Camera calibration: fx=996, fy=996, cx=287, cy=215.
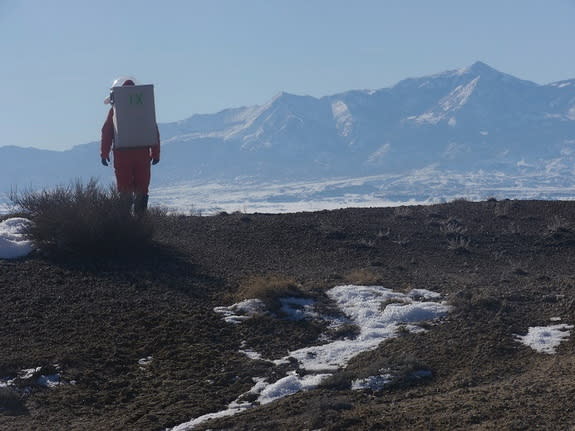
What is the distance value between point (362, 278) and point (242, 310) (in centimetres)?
176

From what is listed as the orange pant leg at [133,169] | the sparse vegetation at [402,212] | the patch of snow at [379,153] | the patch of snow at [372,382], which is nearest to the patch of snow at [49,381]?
the patch of snow at [372,382]

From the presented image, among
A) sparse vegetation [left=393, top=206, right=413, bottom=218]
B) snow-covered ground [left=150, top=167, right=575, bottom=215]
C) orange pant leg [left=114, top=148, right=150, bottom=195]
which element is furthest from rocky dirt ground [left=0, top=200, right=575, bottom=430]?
snow-covered ground [left=150, top=167, right=575, bottom=215]

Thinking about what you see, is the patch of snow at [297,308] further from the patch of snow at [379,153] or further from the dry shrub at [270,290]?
the patch of snow at [379,153]

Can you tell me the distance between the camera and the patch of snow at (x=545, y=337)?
8.28 m

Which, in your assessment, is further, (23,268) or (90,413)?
(23,268)

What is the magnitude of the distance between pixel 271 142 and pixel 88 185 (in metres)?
167

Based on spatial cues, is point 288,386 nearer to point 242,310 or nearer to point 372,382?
point 372,382

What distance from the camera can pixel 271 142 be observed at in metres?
180

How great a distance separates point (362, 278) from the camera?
11.1m

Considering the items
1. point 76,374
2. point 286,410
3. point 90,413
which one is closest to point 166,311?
point 76,374

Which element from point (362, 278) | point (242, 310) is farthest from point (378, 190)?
point (242, 310)

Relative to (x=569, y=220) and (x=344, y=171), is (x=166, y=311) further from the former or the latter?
(x=344, y=171)

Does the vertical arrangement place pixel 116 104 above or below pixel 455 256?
above

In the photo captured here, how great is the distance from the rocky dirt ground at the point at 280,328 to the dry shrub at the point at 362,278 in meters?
0.02
